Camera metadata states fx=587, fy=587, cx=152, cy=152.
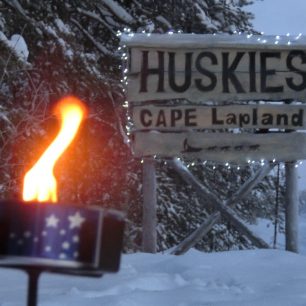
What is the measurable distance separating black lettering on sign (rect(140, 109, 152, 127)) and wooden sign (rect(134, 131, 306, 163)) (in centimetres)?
11

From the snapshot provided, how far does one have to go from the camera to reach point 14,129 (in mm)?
7766

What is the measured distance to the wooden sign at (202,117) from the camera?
6547mm

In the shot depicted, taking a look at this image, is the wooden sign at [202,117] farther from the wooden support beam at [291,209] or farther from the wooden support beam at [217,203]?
the wooden support beam at [291,209]

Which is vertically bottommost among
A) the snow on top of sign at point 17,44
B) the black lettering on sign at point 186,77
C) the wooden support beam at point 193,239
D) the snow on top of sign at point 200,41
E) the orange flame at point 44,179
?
the wooden support beam at point 193,239

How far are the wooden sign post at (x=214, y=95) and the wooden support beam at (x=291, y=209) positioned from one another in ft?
0.90

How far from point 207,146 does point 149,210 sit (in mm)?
1001

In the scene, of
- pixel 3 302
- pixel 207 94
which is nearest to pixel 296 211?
pixel 207 94

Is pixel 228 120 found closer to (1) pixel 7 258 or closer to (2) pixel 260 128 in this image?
(2) pixel 260 128

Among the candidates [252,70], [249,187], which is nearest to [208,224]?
[249,187]

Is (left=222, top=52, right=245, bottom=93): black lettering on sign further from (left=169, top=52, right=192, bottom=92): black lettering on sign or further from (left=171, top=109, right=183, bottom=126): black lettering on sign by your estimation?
(left=171, top=109, right=183, bottom=126): black lettering on sign

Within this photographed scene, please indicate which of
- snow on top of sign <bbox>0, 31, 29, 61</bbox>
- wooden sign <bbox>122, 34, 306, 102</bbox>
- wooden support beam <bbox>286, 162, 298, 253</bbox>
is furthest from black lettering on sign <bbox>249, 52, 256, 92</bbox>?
snow on top of sign <bbox>0, 31, 29, 61</bbox>

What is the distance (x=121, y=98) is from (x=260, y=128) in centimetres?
503

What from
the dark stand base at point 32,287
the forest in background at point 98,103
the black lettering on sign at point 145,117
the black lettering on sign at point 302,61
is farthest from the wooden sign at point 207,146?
the dark stand base at point 32,287

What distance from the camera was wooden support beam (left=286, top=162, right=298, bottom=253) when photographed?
6.80m
